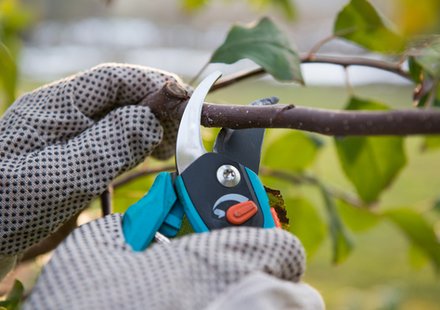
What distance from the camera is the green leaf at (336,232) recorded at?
64 centimetres

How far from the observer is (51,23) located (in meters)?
5.20

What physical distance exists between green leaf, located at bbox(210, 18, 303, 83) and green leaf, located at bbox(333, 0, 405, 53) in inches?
2.2

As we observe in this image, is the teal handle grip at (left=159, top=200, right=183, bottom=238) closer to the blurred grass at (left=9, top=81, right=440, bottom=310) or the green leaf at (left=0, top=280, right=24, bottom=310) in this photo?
the green leaf at (left=0, top=280, right=24, bottom=310)

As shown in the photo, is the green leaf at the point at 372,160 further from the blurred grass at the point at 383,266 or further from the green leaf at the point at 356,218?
the blurred grass at the point at 383,266

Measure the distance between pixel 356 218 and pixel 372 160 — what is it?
0.72 ft

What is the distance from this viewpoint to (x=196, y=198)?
295 millimetres

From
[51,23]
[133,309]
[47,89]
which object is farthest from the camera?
[51,23]

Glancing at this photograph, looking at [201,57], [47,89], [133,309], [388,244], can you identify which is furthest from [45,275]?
[201,57]

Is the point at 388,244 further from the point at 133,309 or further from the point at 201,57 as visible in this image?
the point at 201,57

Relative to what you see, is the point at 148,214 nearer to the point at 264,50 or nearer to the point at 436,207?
the point at 264,50

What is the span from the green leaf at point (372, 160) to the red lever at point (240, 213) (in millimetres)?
248

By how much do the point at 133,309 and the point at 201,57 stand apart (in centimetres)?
439

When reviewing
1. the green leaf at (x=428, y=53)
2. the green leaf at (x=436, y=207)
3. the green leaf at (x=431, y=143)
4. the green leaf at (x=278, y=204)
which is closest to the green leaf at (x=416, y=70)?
the green leaf at (x=428, y=53)

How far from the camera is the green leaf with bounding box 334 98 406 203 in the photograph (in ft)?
1.79
